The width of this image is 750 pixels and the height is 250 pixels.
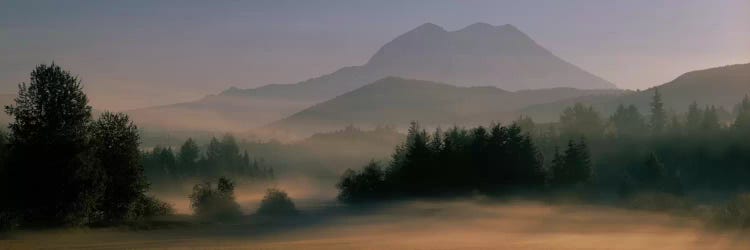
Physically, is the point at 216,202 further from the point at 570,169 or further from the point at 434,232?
the point at 570,169

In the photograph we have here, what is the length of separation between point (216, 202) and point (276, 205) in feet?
77.4

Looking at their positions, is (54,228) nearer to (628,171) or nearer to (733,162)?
(628,171)

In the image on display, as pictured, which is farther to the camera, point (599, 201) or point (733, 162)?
point (733, 162)

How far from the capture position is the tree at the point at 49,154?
67.6 metres

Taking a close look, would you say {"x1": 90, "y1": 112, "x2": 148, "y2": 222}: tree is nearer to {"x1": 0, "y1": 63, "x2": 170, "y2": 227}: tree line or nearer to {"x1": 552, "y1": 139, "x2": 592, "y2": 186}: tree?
{"x1": 0, "y1": 63, "x2": 170, "y2": 227}: tree line

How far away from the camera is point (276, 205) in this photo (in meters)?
133

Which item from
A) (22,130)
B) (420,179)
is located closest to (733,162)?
(420,179)

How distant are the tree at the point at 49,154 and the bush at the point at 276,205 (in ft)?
200

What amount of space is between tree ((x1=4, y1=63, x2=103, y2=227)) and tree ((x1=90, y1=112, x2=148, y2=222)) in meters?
6.09

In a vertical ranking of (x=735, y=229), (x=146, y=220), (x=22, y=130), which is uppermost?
(x=22, y=130)

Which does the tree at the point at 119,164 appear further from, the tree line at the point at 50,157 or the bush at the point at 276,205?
the bush at the point at 276,205

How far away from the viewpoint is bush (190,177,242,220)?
356 feet

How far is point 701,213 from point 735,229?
23733 mm

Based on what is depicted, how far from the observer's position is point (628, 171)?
18750 centimetres
